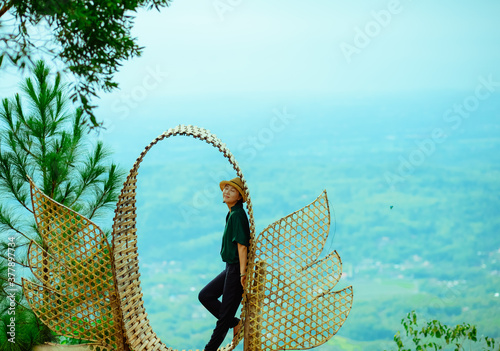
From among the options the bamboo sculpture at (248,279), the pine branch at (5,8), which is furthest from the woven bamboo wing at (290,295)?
the pine branch at (5,8)

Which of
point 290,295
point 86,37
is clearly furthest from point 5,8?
point 290,295

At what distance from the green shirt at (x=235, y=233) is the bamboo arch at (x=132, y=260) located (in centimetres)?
4

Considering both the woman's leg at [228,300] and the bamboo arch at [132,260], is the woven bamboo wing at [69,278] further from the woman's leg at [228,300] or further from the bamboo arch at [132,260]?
the woman's leg at [228,300]

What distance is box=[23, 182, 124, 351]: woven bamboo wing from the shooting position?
2.76 m

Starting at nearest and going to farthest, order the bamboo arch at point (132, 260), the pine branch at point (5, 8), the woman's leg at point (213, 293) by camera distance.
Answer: the bamboo arch at point (132, 260) → the woman's leg at point (213, 293) → the pine branch at point (5, 8)

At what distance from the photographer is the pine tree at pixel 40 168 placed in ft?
11.1

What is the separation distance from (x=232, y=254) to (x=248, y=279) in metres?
0.13

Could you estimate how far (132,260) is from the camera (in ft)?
9.63

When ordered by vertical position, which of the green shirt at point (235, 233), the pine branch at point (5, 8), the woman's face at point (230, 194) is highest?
the pine branch at point (5, 8)

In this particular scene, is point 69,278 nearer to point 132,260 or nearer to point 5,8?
point 132,260

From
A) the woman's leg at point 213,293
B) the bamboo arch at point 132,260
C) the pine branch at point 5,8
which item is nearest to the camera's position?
the bamboo arch at point 132,260

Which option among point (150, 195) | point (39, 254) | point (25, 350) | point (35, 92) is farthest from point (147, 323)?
point (150, 195)

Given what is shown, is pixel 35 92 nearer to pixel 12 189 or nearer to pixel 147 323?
pixel 12 189

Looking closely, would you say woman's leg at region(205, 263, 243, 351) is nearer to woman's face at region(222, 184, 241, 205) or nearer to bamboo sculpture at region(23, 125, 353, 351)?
bamboo sculpture at region(23, 125, 353, 351)
